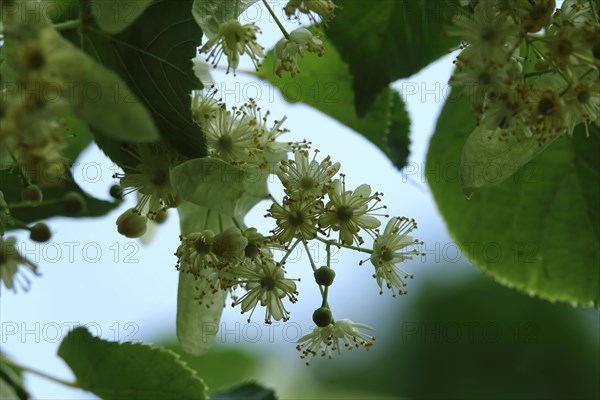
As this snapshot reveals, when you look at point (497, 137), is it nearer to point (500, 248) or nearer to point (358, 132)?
point (358, 132)

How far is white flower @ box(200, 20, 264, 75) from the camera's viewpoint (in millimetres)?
912

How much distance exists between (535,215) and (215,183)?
0.60 meters

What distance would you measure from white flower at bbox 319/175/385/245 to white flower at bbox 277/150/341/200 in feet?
Answer: 0.04

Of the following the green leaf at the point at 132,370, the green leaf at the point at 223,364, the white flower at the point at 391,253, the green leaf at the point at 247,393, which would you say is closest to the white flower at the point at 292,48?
the white flower at the point at 391,253

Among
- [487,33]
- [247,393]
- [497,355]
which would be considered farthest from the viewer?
[497,355]

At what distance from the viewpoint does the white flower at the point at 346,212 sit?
90 centimetres

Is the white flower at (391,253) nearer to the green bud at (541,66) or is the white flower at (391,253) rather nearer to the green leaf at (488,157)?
the green leaf at (488,157)

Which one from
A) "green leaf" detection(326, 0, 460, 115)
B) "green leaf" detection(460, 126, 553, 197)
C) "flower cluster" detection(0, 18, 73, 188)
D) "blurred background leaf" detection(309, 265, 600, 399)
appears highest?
"green leaf" detection(326, 0, 460, 115)

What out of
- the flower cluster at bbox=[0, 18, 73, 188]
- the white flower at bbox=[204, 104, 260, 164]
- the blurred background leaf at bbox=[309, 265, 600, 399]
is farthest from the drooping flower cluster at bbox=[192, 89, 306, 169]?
the blurred background leaf at bbox=[309, 265, 600, 399]

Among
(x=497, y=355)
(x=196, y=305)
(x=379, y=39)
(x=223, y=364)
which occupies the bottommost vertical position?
(x=497, y=355)

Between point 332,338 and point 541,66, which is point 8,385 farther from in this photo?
point 541,66

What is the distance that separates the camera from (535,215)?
4.20 feet

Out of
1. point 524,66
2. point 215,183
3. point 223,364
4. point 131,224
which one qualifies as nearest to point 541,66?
point 524,66

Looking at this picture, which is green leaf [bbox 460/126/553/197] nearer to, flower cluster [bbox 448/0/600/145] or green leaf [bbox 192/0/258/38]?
flower cluster [bbox 448/0/600/145]
